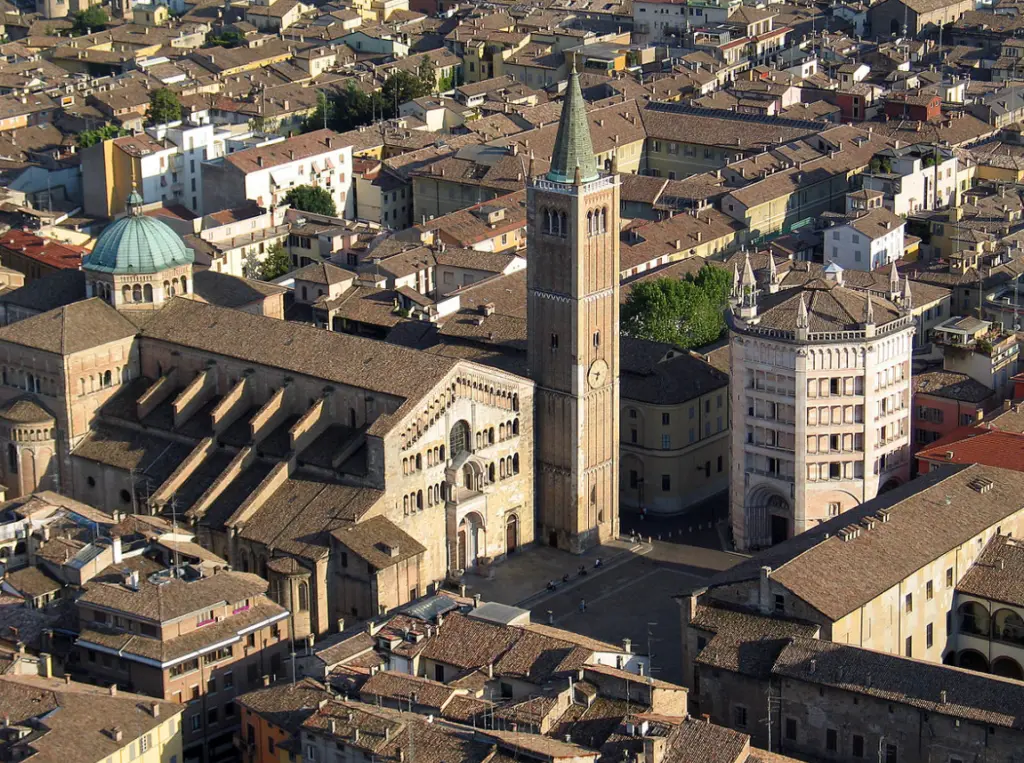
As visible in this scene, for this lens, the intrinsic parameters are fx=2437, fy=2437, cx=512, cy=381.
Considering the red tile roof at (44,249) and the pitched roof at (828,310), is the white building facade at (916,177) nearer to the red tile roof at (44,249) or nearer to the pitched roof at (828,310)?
the pitched roof at (828,310)

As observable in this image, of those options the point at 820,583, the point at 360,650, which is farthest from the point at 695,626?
the point at 360,650

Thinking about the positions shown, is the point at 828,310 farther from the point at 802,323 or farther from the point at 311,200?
the point at 311,200

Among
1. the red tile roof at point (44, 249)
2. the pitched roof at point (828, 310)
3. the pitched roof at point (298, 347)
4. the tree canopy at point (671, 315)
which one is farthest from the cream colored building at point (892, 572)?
the red tile roof at point (44, 249)

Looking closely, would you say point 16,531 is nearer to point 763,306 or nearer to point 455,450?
point 455,450

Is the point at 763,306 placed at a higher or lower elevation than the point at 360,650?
higher

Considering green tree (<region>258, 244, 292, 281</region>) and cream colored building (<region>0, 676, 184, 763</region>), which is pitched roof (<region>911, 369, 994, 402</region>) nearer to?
green tree (<region>258, 244, 292, 281</region>)

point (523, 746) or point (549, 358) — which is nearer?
point (523, 746)

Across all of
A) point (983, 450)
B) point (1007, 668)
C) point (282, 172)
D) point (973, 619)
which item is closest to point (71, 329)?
point (983, 450)
